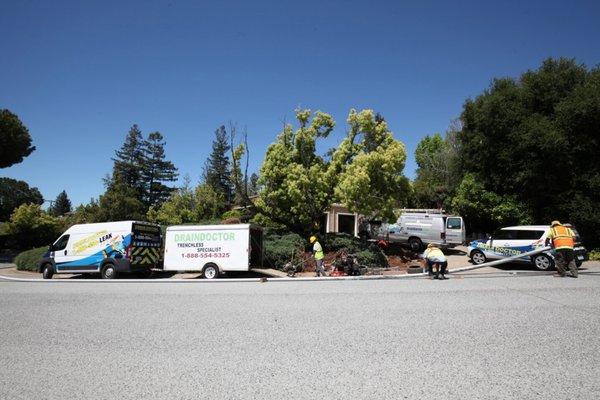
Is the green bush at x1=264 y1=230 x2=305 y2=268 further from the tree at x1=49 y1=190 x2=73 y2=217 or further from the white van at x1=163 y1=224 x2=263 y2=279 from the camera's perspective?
the tree at x1=49 y1=190 x2=73 y2=217

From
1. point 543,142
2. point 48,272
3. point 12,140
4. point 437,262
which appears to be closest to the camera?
point 437,262

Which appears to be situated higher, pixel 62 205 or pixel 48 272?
pixel 62 205

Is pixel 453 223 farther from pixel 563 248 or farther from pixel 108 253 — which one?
pixel 108 253

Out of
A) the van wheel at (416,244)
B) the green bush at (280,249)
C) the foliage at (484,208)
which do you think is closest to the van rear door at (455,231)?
the van wheel at (416,244)

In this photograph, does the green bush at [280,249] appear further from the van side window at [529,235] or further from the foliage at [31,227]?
the foliage at [31,227]

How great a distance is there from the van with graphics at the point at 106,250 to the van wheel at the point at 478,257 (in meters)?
14.7

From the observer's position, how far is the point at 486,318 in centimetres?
665

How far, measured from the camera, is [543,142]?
66.8 ft

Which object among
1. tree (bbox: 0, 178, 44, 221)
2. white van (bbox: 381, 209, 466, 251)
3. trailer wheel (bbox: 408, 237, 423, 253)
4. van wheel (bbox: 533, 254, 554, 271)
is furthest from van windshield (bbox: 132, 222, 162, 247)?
tree (bbox: 0, 178, 44, 221)

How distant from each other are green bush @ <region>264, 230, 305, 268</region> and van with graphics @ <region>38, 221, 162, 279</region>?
5.18 metres

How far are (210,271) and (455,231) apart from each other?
603 inches

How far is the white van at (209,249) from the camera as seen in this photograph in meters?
15.7

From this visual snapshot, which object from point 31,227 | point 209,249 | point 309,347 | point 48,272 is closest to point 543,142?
point 209,249

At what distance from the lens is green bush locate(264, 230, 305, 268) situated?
1814 centimetres
